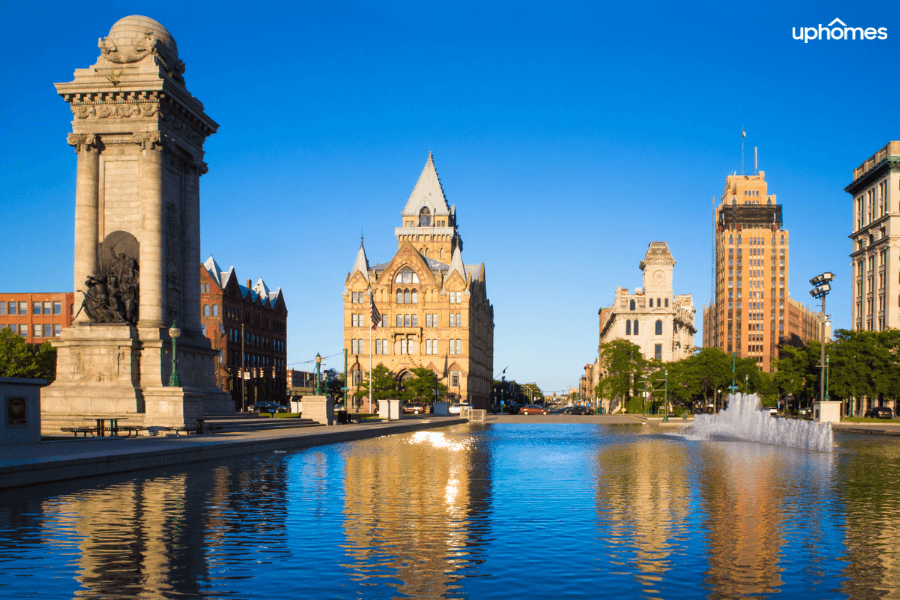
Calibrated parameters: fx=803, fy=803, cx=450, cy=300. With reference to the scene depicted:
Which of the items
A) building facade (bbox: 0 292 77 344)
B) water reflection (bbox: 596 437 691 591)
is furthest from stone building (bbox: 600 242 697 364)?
water reflection (bbox: 596 437 691 591)

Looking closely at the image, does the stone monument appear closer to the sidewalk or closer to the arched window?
the sidewalk

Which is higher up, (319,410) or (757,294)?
(757,294)

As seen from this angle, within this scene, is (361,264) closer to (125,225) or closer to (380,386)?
(380,386)

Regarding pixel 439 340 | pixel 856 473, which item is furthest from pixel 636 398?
pixel 856 473

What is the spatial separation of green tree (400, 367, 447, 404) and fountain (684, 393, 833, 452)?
55601mm

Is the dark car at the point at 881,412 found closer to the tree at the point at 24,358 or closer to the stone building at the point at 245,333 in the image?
the stone building at the point at 245,333

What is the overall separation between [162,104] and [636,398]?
3434 inches

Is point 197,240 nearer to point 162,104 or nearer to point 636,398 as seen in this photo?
point 162,104

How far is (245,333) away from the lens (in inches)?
4823

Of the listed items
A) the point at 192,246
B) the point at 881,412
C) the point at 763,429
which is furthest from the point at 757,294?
the point at 192,246

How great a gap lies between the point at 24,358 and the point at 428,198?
82630mm

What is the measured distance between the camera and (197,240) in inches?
1657

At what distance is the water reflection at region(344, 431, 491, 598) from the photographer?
9.54 meters

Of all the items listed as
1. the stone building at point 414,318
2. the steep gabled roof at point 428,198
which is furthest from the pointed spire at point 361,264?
the steep gabled roof at point 428,198
